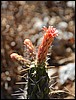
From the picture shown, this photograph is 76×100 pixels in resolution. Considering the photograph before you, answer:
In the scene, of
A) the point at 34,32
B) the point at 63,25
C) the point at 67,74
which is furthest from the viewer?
the point at 63,25

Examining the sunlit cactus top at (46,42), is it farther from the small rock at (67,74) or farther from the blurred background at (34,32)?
the small rock at (67,74)

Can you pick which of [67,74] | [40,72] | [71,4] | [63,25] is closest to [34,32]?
[63,25]

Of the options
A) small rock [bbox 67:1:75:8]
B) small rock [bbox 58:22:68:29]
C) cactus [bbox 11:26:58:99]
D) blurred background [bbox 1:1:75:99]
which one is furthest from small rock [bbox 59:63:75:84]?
cactus [bbox 11:26:58:99]

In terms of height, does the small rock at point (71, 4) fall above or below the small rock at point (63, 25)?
above

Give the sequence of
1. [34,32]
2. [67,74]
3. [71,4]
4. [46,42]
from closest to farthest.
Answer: [46,42]
[67,74]
[34,32]
[71,4]

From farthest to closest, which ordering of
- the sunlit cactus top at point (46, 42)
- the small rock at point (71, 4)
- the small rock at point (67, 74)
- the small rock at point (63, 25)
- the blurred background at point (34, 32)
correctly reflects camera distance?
the small rock at point (71, 4) < the small rock at point (63, 25) < the blurred background at point (34, 32) < the small rock at point (67, 74) < the sunlit cactus top at point (46, 42)

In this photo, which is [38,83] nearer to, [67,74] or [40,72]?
[40,72]

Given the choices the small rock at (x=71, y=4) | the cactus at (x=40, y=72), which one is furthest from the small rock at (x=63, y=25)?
the cactus at (x=40, y=72)

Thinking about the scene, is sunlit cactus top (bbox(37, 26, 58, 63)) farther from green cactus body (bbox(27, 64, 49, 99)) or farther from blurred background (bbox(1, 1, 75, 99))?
blurred background (bbox(1, 1, 75, 99))
